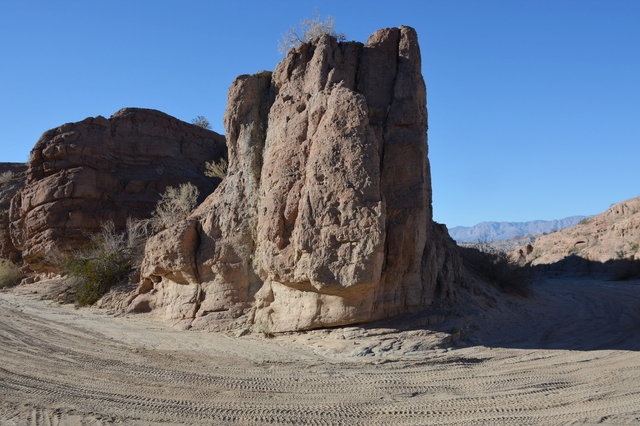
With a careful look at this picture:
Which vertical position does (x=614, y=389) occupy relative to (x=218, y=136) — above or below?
below

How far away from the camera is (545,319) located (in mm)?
11766

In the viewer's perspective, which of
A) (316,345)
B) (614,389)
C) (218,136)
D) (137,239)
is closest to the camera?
(614,389)

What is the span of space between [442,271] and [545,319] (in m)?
2.83

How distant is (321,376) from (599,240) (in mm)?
27128

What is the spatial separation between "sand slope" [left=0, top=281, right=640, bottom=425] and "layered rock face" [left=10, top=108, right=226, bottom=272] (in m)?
8.89

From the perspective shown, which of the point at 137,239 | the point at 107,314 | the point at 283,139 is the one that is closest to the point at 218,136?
the point at 137,239

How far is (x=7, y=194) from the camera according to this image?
2578 centimetres

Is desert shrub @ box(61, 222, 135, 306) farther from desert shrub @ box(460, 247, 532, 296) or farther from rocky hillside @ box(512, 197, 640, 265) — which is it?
rocky hillside @ box(512, 197, 640, 265)

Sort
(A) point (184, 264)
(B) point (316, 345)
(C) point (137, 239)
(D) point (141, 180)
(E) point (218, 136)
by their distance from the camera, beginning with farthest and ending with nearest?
(E) point (218, 136) → (D) point (141, 180) → (C) point (137, 239) → (A) point (184, 264) → (B) point (316, 345)

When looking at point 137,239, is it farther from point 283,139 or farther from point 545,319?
point 545,319

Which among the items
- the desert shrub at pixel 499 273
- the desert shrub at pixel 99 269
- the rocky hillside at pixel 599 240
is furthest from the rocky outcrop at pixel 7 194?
the rocky hillside at pixel 599 240

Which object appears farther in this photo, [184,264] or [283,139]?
[184,264]

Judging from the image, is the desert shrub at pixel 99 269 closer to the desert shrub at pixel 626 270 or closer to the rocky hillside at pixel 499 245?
the rocky hillside at pixel 499 245

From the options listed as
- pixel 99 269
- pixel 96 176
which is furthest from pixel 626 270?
pixel 96 176
